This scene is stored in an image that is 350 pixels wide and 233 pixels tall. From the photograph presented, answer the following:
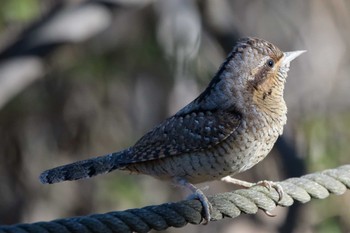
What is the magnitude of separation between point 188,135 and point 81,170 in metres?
0.49

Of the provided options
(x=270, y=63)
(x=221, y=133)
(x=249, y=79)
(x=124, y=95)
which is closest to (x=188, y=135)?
(x=221, y=133)

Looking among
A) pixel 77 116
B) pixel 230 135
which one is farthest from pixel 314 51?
pixel 230 135

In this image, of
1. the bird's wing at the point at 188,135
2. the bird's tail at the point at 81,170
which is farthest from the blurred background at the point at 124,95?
the bird's tail at the point at 81,170

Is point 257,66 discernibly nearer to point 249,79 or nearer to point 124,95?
point 249,79

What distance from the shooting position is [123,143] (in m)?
8.27

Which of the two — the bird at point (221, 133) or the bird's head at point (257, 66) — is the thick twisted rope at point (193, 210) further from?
the bird's head at point (257, 66)

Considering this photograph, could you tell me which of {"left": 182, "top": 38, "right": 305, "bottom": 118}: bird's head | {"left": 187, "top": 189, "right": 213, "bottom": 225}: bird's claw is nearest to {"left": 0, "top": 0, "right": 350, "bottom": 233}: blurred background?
{"left": 182, "top": 38, "right": 305, "bottom": 118}: bird's head

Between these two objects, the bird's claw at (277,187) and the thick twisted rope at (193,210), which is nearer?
the thick twisted rope at (193,210)

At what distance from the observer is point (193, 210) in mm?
3598

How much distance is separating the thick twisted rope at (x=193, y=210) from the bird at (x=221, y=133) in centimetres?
11

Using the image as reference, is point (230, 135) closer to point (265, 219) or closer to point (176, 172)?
point (176, 172)

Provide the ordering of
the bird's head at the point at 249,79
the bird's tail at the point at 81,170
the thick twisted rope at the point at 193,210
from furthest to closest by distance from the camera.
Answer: the bird's head at the point at 249,79, the bird's tail at the point at 81,170, the thick twisted rope at the point at 193,210

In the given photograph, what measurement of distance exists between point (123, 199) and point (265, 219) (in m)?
1.29

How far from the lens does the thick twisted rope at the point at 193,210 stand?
119 inches
